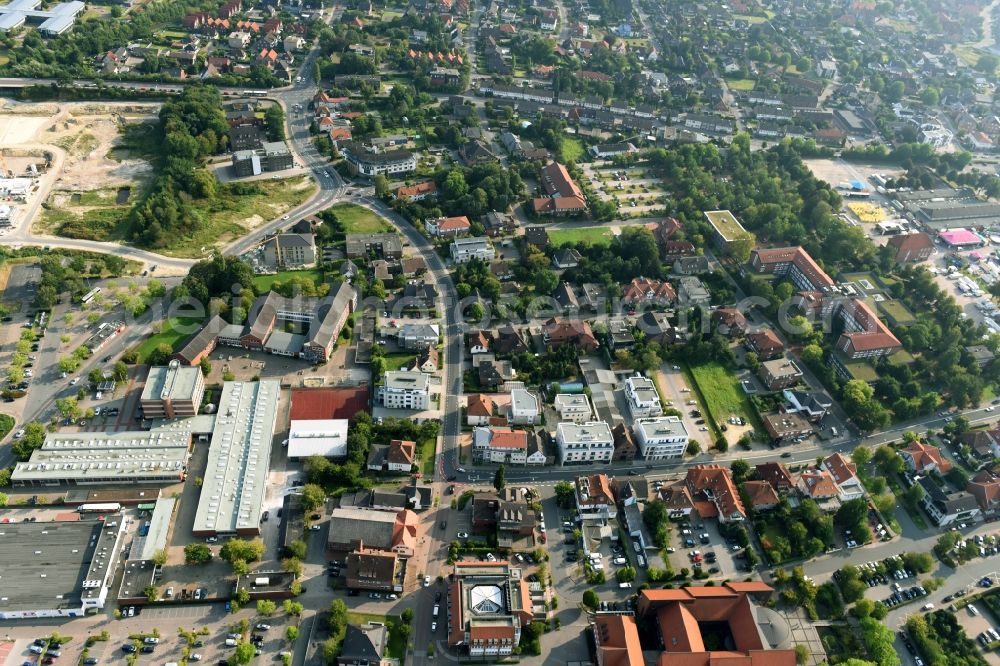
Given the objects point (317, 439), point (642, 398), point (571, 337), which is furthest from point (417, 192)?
point (642, 398)

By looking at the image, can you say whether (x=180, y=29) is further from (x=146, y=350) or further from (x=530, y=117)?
(x=146, y=350)

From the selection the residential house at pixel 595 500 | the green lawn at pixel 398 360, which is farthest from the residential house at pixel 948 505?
the green lawn at pixel 398 360

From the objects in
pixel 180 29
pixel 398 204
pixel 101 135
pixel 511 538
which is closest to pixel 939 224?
pixel 398 204

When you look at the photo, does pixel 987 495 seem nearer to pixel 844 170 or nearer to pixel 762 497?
pixel 762 497

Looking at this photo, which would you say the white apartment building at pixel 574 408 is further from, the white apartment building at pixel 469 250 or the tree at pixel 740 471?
the white apartment building at pixel 469 250

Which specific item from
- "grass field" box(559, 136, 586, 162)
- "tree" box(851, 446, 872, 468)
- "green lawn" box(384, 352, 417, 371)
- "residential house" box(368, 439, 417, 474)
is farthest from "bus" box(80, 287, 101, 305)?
"tree" box(851, 446, 872, 468)

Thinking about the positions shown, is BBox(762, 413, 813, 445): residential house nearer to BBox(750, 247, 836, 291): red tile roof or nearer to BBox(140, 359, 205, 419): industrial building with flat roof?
BBox(750, 247, 836, 291): red tile roof
